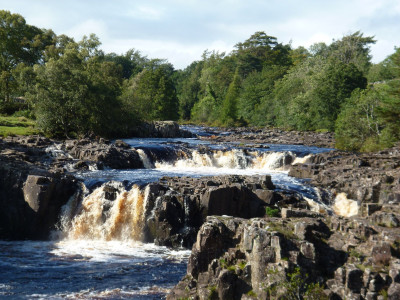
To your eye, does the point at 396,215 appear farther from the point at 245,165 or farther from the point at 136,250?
the point at 245,165

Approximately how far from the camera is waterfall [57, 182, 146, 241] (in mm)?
23359

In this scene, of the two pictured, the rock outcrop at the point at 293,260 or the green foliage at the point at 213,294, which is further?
the green foliage at the point at 213,294

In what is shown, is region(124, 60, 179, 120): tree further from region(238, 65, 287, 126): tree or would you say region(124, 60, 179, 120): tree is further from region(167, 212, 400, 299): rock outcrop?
region(167, 212, 400, 299): rock outcrop

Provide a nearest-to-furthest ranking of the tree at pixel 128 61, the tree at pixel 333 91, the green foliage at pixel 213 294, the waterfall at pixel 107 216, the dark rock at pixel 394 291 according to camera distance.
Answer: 1. the dark rock at pixel 394 291
2. the green foliage at pixel 213 294
3. the waterfall at pixel 107 216
4. the tree at pixel 333 91
5. the tree at pixel 128 61

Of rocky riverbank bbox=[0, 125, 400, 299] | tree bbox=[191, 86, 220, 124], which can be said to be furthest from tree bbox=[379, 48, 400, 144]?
tree bbox=[191, 86, 220, 124]

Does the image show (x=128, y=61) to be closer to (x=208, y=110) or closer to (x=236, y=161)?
(x=208, y=110)

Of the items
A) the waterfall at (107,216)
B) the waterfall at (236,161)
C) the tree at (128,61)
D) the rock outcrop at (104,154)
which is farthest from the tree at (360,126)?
the tree at (128,61)

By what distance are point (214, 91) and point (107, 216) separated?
94233 millimetres

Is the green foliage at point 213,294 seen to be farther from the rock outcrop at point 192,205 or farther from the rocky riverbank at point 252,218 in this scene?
the rock outcrop at point 192,205

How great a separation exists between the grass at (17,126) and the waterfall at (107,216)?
18936mm

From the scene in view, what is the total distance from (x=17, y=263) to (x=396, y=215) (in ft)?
54.2

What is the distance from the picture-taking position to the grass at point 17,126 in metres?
41.4

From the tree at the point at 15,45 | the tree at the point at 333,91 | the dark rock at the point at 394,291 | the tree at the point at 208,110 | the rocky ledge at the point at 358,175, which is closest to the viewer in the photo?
the dark rock at the point at 394,291

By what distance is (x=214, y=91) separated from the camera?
115250 millimetres
